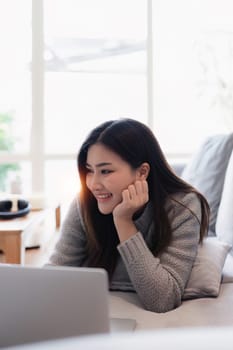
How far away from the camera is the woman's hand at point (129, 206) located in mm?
1046

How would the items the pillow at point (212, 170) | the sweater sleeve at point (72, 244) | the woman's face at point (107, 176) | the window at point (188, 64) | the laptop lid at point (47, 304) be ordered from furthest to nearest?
1. the window at point (188, 64)
2. the pillow at point (212, 170)
3. the sweater sleeve at point (72, 244)
4. the woman's face at point (107, 176)
5. the laptop lid at point (47, 304)

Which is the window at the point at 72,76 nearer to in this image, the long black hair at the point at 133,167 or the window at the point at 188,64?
the window at the point at 188,64

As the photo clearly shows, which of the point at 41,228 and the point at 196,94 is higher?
the point at 196,94

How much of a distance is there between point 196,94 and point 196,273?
2.94 metres

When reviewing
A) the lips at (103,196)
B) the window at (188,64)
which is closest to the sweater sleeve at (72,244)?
the lips at (103,196)

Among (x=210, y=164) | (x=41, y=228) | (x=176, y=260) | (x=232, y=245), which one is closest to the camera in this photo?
(x=176, y=260)

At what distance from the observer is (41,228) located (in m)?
3.13

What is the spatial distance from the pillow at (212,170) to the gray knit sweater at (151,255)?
728 millimetres

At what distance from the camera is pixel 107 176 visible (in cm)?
108

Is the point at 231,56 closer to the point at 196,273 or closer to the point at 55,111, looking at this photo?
the point at 55,111

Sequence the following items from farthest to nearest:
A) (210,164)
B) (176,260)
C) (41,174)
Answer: (41,174) < (210,164) < (176,260)

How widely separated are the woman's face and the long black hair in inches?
0.6

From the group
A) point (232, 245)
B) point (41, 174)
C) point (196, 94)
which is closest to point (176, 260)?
point (232, 245)

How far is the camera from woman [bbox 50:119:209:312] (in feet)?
3.35
